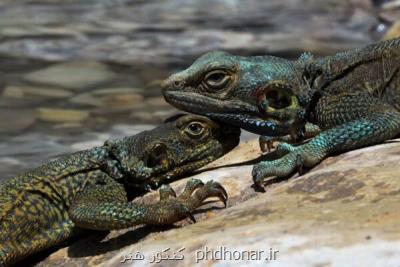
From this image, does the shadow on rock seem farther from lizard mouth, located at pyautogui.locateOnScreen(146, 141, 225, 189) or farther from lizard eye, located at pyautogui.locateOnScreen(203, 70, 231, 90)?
lizard eye, located at pyautogui.locateOnScreen(203, 70, 231, 90)

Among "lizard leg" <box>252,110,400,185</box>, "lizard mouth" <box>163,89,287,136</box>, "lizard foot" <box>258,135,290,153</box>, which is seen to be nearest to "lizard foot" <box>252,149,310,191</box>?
"lizard leg" <box>252,110,400,185</box>

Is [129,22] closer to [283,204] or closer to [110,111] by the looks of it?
[110,111]

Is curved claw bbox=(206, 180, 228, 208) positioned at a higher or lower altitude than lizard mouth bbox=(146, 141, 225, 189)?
lower

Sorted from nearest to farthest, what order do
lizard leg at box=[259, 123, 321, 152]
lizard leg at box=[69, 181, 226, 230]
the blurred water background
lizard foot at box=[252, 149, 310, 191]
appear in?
lizard leg at box=[69, 181, 226, 230], lizard foot at box=[252, 149, 310, 191], lizard leg at box=[259, 123, 321, 152], the blurred water background

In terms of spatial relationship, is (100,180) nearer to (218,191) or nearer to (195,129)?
(195,129)

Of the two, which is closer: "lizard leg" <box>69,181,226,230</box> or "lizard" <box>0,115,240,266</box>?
"lizard leg" <box>69,181,226,230</box>

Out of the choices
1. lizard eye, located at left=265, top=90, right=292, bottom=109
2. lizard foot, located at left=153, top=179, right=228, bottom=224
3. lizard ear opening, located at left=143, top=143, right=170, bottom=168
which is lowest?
lizard foot, located at left=153, top=179, right=228, bottom=224

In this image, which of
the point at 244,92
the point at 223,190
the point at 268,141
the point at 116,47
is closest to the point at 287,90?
the point at 244,92
